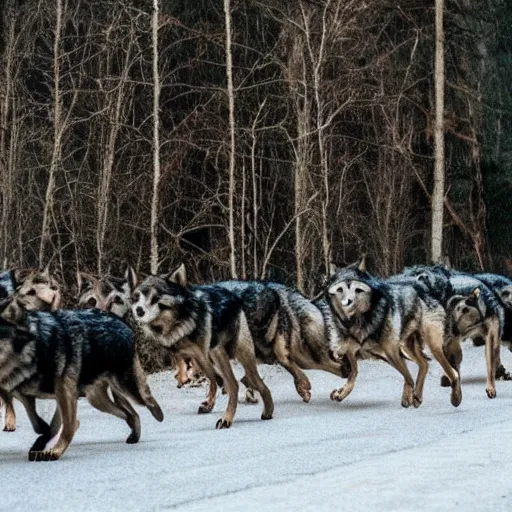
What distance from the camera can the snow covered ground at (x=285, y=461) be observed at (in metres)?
6.43

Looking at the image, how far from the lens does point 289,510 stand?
19.8 feet

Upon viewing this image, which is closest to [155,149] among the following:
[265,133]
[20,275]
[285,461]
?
[20,275]

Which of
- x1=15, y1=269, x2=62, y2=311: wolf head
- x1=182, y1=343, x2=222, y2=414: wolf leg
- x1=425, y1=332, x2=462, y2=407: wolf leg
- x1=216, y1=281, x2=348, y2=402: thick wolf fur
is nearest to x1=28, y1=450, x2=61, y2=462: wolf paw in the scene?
x1=182, y1=343, x2=222, y2=414: wolf leg

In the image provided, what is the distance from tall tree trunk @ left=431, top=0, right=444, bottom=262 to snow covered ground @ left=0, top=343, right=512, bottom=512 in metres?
9.38

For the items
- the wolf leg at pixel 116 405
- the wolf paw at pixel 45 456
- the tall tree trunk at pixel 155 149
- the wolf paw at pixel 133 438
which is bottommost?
the wolf paw at pixel 133 438

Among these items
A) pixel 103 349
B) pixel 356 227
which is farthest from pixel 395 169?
pixel 103 349

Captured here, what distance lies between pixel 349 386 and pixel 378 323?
729 millimetres

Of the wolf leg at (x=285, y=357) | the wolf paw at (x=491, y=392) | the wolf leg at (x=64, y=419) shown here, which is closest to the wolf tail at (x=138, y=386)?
the wolf leg at (x=64, y=419)

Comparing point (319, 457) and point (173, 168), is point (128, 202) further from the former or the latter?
point (319, 457)

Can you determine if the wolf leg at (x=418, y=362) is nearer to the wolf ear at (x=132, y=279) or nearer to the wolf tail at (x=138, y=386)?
the wolf ear at (x=132, y=279)

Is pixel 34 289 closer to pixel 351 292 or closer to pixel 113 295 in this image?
pixel 113 295

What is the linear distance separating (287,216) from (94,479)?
63.9ft

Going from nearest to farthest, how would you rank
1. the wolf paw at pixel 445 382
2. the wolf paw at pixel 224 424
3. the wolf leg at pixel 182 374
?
1. the wolf paw at pixel 224 424
2. the wolf leg at pixel 182 374
3. the wolf paw at pixel 445 382

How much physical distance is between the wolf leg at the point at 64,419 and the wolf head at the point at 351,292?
4.72 meters
